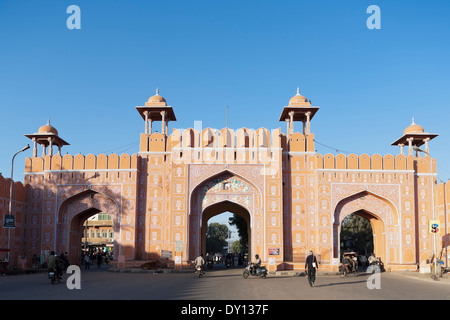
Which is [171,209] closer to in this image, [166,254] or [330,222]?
[166,254]

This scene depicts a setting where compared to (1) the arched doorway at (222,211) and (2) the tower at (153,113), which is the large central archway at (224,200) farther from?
(2) the tower at (153,113)

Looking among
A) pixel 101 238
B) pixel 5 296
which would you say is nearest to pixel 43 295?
pixel 5 296

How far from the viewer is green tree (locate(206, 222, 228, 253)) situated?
3628 inches

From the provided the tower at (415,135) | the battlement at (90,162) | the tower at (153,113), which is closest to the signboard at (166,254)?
the battlement at (90,162)

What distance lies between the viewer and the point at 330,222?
86.2 feet

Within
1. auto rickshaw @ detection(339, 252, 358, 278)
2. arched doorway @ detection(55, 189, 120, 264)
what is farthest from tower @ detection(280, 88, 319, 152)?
arched doorway @ detection(55, 189, 120, 264)

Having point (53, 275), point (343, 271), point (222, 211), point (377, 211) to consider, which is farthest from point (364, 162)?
point (53, 275)

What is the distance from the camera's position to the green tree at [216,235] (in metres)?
92.2

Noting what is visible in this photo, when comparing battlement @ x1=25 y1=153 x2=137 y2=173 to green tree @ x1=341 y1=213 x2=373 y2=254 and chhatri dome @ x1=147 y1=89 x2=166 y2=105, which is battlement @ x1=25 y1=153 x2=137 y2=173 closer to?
chhatri dome @ x1=147 y1=89 x2=166 y2=105

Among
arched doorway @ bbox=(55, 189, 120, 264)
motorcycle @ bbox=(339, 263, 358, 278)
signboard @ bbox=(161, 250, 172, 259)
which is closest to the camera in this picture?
motorcycle @ bbox=(339, 263, 358, 278)
